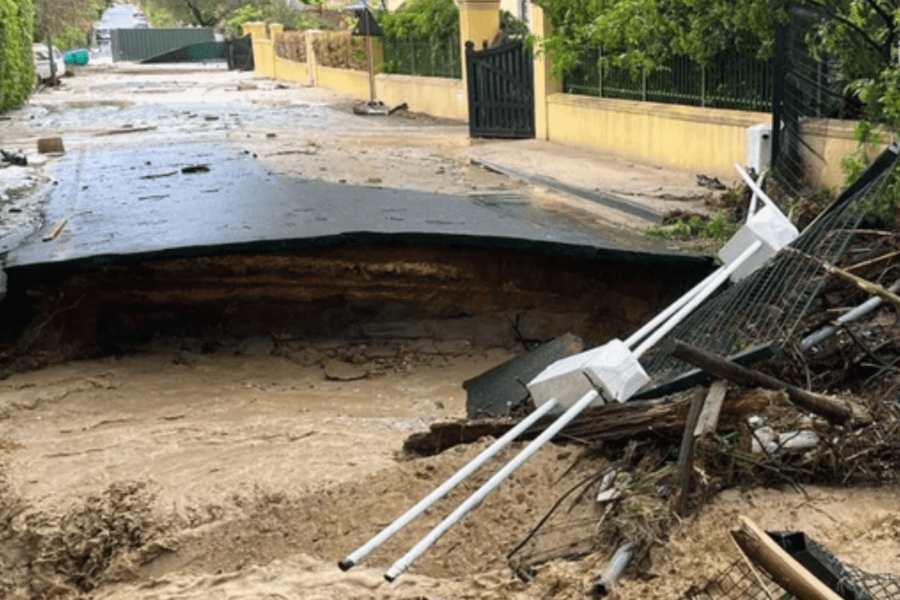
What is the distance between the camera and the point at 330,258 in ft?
29.1

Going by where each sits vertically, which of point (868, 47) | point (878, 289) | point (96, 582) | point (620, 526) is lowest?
point (96, 582)

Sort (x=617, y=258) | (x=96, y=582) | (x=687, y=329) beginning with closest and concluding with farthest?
(x=96, y=582) < (x=687, y=329) < (x=617, y=258)

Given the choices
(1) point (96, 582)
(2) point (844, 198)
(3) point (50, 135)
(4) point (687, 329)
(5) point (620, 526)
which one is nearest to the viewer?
(5) point (620, 526)

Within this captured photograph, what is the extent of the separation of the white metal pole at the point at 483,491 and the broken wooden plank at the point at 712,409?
0.55 m

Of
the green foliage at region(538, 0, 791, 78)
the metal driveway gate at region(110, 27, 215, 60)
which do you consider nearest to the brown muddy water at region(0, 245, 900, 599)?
the green foliage at region(538, 0, 791, 78)

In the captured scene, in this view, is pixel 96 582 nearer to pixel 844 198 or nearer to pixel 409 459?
pixel 409 459

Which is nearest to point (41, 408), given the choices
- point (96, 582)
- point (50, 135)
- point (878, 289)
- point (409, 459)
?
point (96, 582)

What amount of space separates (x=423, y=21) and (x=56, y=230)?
13.9 metres

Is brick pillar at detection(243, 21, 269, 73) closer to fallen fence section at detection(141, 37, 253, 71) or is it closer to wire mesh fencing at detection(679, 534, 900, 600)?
fallen fence section at detection(141, 37, 253, 71)

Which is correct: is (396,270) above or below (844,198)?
below

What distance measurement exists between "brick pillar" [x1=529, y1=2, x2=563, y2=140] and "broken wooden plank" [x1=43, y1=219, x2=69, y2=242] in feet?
26.5

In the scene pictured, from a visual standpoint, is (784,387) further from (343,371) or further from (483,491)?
(343,371)

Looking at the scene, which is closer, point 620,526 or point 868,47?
point 620,526

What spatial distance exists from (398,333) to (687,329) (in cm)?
318
